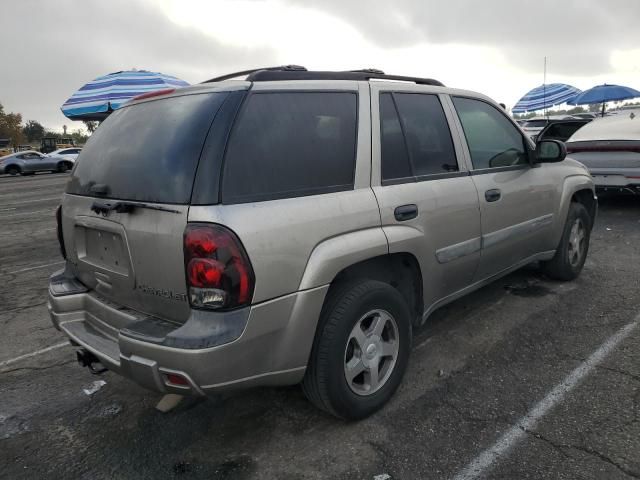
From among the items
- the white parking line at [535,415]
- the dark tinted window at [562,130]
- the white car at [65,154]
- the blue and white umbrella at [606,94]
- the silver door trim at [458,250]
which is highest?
the blue and white umbrella at [606,94]

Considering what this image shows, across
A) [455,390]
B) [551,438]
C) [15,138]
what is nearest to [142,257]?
[455,390]

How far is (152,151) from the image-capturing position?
7.83 ft

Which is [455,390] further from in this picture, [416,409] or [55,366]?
[55,366]

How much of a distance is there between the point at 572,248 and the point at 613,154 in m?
3.61

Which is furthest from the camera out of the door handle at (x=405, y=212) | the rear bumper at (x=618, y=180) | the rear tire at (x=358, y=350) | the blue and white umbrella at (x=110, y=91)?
the blue and white umbrella at (x=110, y=91)

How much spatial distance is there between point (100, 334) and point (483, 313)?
2.98m

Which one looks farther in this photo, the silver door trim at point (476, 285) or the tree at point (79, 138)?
the tree at point (79, 138)

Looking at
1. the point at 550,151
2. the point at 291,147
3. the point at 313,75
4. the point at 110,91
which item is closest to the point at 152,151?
the point at 291,147

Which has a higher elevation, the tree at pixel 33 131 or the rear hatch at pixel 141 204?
the tree at pixel 33 131

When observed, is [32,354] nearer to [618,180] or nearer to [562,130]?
[618,180]

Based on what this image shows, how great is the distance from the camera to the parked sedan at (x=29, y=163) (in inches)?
1046

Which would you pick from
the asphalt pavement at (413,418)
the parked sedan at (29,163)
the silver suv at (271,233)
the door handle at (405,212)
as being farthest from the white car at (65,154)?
the door handle at (405,212)

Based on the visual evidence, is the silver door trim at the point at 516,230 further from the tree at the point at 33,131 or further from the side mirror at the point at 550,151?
the tree at the point at 33,131

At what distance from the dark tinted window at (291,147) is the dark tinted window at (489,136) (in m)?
1.17
